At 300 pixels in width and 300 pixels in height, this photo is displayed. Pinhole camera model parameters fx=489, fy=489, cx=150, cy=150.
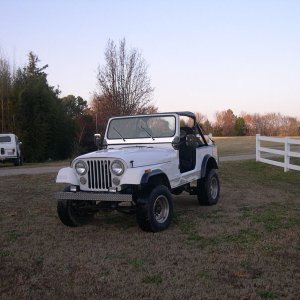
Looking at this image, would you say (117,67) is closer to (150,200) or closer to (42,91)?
(42,91)

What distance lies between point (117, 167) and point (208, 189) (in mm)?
3121

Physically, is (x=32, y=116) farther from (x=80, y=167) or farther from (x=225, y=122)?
(x=225, y=122)

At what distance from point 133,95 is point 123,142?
910 inches

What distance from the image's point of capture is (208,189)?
10.0 metres

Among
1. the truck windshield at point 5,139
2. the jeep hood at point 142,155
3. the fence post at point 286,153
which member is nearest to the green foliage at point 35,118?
the truck windshield at point 5,139

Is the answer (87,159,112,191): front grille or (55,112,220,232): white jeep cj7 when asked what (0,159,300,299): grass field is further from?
(87,159,112,191): front grille

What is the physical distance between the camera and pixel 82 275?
18.0ft

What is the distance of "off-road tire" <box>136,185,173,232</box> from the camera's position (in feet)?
24.1

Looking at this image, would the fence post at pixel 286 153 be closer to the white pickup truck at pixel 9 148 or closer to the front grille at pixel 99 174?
the front grille at pixel 99 174

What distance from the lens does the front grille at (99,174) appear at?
754 centimetres

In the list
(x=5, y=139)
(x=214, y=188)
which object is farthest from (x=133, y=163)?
(x=5, y=139)

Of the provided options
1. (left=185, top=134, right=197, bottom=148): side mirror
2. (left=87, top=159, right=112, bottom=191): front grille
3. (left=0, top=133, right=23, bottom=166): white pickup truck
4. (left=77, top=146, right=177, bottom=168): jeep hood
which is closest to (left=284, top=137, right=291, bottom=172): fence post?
(left=185, top=134, right=197, bottom=148): side mirror

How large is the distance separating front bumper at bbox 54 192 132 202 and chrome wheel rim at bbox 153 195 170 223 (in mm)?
727

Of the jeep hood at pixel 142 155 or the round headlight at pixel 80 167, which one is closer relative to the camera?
the jeep hood at pixel 142 155
